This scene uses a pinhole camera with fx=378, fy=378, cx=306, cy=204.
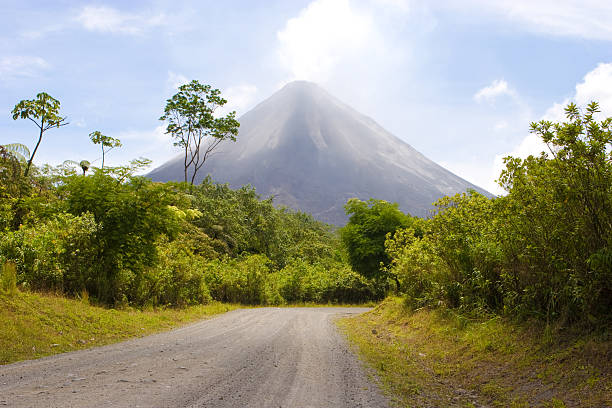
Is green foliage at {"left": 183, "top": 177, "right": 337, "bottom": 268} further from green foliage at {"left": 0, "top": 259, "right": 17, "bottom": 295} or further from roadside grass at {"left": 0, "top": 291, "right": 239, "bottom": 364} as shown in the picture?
green foliage at {"left": 0, "top": 259, "right": 17, "bottom": 295}

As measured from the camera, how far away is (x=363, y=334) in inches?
464

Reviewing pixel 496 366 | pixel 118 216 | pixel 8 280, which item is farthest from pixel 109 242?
pixel 496 366

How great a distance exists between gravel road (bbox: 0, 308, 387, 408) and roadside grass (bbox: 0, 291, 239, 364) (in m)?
0.72

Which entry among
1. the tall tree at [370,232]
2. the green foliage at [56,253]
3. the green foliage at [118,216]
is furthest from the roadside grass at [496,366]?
the tall tree at [370,232]

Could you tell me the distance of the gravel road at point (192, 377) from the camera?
445 centimetres

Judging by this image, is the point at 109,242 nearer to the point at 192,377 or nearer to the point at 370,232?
the point at 192,377

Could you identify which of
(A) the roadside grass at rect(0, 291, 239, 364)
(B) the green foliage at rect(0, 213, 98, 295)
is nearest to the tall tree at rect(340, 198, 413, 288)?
(A) the roadside grass at rect(0, 291, 239, 364)

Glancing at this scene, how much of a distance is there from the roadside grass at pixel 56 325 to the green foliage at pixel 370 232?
56.7ft

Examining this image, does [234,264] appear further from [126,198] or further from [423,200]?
[423,200]

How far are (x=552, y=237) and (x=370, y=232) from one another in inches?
836

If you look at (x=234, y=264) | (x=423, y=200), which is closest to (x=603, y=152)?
(x=234, y=264)

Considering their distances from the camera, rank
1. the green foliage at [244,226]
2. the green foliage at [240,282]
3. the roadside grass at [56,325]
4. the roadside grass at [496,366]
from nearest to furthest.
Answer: the roadside grass at [496,366]
the roadside grass at [56,325]
the green foliage at [240,282]
the green foliage at [244,226]

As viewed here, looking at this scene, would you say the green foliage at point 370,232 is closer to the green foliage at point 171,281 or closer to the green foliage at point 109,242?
the green foliage at point 109,242

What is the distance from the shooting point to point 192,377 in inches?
217
